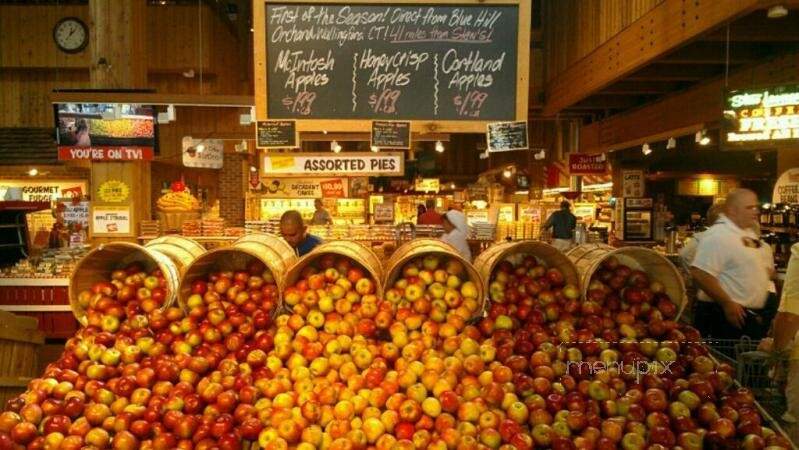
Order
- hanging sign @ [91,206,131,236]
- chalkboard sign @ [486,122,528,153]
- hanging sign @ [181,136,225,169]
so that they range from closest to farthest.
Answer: chalkboard sign @ [486,122,528,153]
hanging sign @ [91,206,131,236]
hanging sign @ [181,136,225,169]

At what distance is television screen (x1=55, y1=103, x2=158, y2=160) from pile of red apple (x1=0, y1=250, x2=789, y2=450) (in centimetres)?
479

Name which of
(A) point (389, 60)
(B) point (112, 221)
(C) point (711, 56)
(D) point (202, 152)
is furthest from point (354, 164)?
(A) point (389, 60)

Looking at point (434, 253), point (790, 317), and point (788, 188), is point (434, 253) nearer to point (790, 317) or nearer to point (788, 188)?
point (790, 317)

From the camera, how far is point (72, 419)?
334 centimetres

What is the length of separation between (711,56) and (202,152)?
923 cm

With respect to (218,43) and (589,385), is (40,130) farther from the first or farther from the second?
(589,385)

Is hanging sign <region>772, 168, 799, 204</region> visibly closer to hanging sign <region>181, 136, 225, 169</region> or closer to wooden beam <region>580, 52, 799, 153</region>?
wooden beam <region>580, 52, 799, 153</region>

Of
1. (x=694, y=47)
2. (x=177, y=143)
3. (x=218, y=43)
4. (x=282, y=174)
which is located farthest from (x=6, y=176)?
(x=694, y=47)

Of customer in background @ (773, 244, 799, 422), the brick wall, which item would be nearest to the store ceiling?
customer in background @ (773, 244, 799, 422)

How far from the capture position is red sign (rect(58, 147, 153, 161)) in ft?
28.3

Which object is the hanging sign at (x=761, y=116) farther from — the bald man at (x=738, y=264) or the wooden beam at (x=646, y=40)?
the bald man at (x=738, y=264)

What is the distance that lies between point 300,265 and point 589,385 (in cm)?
198

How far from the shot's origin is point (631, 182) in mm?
15250

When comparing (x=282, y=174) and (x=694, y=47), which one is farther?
(x=282, y=174)
